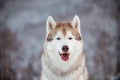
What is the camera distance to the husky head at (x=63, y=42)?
3.27 meters

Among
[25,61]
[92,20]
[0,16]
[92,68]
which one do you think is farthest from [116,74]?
[0,16]

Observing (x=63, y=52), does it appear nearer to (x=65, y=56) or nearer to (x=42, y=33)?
(x=65, y=56)

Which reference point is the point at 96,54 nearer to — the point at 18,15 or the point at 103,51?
the point at 103,51

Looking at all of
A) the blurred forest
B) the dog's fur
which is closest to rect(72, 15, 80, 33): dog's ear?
the dog's fur

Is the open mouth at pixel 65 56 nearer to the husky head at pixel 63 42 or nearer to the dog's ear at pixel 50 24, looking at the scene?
the husky head at pixel 63 42

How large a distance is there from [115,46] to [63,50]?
510 mm

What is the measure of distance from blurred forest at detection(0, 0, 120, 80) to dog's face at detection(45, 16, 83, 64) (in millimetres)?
146

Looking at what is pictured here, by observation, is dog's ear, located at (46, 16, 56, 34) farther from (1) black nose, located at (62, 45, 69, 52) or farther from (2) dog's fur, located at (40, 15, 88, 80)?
(1) black nose, located at (62, 45, 69, 52)

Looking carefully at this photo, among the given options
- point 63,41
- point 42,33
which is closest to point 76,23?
point 63,41

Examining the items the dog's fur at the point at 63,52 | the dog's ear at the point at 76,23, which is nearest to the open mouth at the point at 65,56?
the dog's fur at the point at 63,52

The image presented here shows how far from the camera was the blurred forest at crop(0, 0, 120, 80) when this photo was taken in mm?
3504

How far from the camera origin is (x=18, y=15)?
3553 mm

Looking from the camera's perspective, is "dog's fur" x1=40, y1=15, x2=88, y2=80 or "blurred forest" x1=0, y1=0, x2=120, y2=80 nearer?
"dog's fur" x1=40, y1=15, x2=88, y2=80

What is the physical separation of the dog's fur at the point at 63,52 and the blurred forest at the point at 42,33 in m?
0.14
